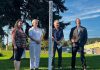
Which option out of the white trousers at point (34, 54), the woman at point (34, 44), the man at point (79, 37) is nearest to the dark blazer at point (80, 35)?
the man at point (79, 37)

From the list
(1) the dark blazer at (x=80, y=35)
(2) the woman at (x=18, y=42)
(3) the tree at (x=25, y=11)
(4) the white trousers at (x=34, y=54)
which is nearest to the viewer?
(2) the woman at (x=18, y=42)

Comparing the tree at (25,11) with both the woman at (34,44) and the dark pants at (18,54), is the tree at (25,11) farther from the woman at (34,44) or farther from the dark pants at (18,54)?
the dark pants at (18,54)

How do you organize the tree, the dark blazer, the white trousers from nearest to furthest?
the white trousers
the dark blazer
the tree

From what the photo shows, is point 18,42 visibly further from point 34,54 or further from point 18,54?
point 34,54

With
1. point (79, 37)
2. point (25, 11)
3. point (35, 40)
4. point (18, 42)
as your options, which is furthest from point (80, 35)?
point (25, 11)

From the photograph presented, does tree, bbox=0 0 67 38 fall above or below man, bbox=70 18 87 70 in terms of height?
above

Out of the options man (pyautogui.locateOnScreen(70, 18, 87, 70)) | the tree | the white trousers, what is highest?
the tree

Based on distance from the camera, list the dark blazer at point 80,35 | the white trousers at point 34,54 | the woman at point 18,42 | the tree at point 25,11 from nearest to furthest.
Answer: the woman at point 18,42, the white trousers at point 34,54, the dark blazer at point 80,35, the tree at point 25,11

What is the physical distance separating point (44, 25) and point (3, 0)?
5738mm

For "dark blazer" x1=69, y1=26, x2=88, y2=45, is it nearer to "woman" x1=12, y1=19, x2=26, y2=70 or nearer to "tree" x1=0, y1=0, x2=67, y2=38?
"woman" x1=12, y1=19, x2=26, y2=70

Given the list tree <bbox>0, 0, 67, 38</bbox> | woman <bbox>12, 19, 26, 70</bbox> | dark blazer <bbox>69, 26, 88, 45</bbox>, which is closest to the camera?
woman <bbox>12, 19, 26, 70</bbox>

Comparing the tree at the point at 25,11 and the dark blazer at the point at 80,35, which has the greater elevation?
the tree at the point at 25,11

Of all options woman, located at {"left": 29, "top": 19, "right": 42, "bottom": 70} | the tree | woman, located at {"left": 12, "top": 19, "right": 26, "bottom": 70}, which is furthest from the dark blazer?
the tree

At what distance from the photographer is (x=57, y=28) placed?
59.6ft
